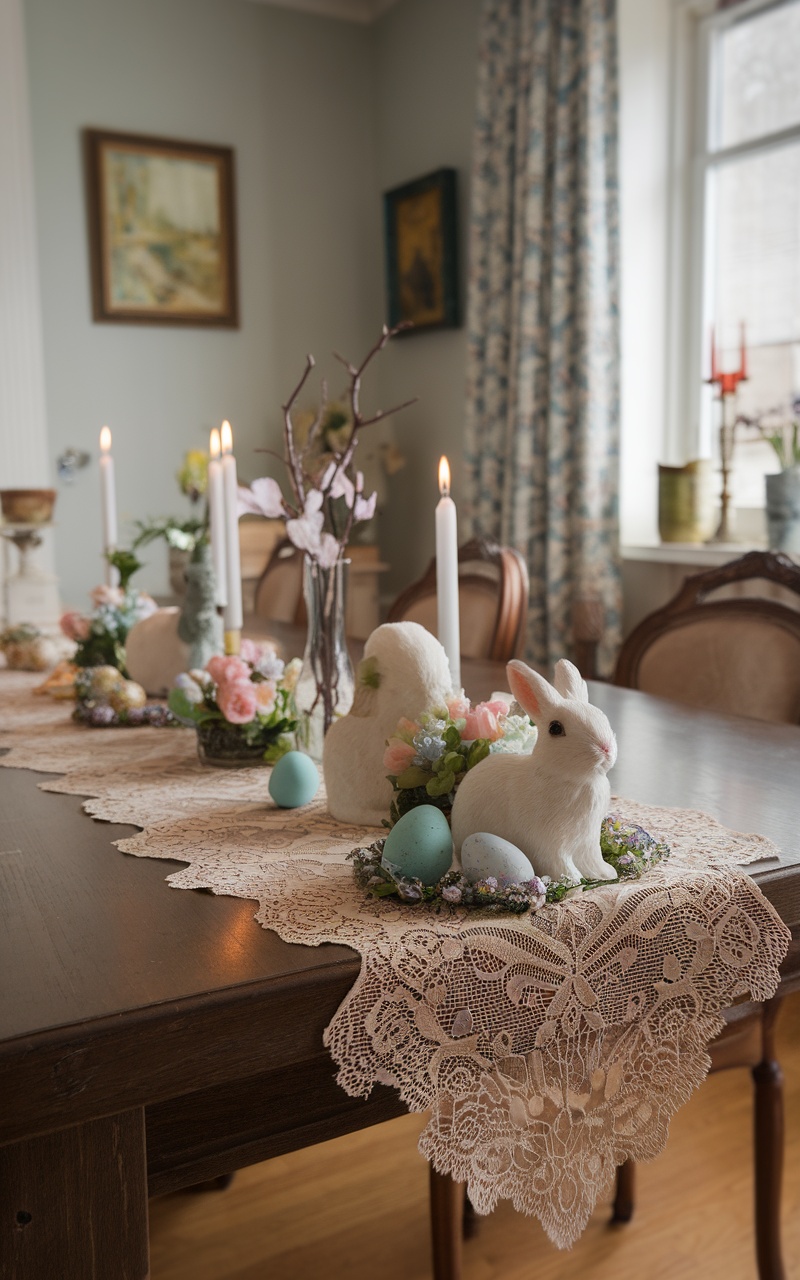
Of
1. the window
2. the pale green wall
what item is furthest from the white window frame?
the pale green wall

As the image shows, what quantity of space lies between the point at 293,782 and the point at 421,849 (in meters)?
0.28

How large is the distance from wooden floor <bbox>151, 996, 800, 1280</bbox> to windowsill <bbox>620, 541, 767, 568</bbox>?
1.50m

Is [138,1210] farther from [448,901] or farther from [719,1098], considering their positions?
[719,1098]

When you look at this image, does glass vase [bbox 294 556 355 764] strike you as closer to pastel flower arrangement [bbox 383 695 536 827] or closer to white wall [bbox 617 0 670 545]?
pastel flower arrangement [bbox 383 695 536 827]

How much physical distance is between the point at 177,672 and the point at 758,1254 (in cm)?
109

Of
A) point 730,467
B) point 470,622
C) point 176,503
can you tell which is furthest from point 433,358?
point 470,622

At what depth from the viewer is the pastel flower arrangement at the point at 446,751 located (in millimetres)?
821

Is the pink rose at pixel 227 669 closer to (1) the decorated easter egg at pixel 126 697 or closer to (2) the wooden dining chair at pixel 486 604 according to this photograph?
(1) the decorated easter egg at pixel 126 697

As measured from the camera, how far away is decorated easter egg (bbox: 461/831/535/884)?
728mm

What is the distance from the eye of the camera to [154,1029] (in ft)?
2.00

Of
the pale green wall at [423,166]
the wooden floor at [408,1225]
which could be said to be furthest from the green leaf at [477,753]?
the pale green wall at [423,166]

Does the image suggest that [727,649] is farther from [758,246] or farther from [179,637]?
[758,246]

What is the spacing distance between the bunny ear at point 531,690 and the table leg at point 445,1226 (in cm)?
82

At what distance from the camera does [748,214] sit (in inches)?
126
